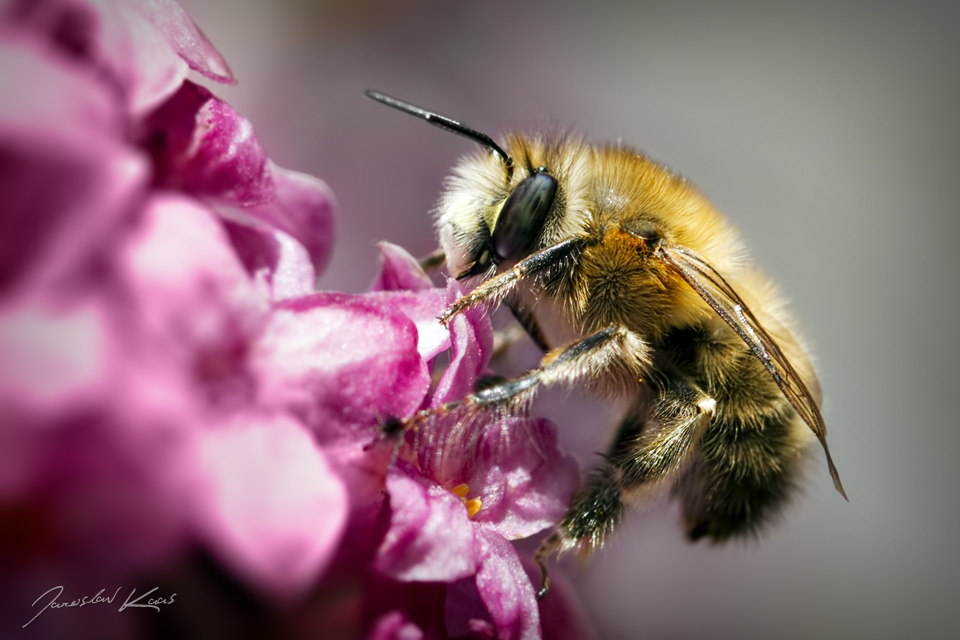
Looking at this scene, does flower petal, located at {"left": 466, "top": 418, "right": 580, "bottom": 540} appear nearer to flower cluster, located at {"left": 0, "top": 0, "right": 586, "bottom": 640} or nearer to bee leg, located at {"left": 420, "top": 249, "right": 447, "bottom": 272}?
flower cluster, located at {"left": 0, "top": 0, "right": 586, "bottom": 640}

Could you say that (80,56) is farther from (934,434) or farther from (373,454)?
(934,434)

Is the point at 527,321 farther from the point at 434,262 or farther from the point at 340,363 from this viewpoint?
the point at 340,363

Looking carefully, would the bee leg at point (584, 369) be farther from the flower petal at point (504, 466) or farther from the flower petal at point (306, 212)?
the flower petal at point (306, 212)

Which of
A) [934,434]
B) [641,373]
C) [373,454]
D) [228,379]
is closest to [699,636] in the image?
[934,434]

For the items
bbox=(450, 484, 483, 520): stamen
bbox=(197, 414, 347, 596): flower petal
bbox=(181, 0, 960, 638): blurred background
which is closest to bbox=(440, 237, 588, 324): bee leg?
bbox=(450, 484, 483, 520): stamen

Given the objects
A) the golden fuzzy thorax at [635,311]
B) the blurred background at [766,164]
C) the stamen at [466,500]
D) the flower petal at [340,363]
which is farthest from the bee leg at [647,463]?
the blurred background at [766,164]

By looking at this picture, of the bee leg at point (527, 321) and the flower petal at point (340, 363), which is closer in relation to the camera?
the flower petal at point (340, 363)
